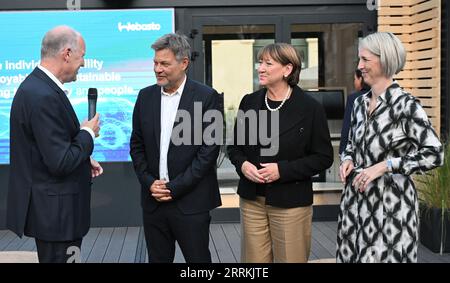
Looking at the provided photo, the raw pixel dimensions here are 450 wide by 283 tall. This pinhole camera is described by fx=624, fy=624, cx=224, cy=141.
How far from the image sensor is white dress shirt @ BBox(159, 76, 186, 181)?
133 inches

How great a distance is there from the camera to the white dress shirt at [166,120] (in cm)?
337

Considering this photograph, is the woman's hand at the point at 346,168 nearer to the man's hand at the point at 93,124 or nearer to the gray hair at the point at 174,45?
the gray hair at the point at 174,45

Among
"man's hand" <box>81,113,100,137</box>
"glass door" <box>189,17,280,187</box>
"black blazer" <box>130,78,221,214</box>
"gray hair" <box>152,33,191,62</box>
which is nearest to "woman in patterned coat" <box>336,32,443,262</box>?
Result: "black blazer" <box>130,78,221,214</box>

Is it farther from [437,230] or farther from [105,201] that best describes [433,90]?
[105,201]

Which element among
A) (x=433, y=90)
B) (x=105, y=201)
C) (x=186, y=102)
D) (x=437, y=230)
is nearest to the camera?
(x=186, y=102)

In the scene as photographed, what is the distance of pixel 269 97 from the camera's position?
11.3 feet

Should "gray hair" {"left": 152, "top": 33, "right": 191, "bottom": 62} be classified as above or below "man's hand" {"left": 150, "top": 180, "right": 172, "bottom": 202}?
above

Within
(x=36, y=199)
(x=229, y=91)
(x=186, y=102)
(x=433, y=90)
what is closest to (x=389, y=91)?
(x=186, y=102)

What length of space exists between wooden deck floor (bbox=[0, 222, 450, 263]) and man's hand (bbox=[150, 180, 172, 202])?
2.46 meters

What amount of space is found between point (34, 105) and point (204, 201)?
1075 mm

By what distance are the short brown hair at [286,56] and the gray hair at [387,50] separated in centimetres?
55

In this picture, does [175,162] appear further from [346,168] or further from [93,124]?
[346,168]

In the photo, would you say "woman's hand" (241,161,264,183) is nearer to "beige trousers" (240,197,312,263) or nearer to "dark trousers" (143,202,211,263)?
"beige trousers" (240,197,312,263)

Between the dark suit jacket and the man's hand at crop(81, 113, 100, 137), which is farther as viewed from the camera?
the man's hand at crop(81, 113, 100, 137)
